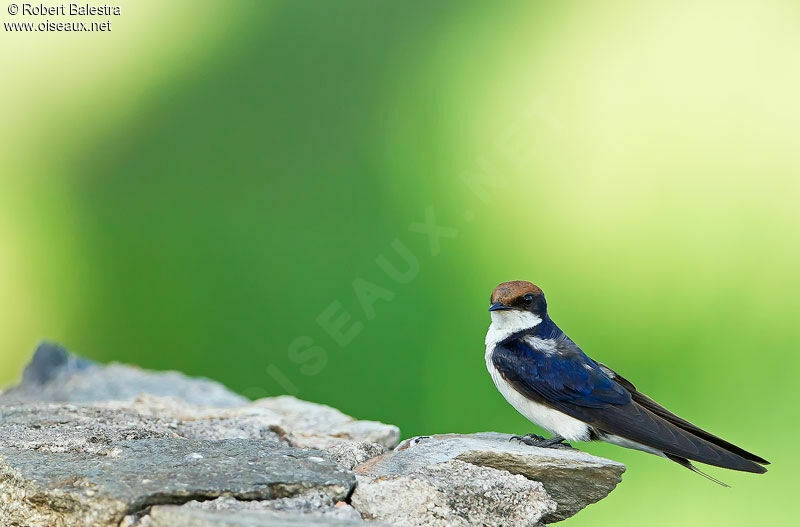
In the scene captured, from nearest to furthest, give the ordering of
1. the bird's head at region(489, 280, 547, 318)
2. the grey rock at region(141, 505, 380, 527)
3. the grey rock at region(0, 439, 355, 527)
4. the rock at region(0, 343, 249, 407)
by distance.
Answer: the grey rock at region(141, 505, 380, 527) < the grey rock at region(0, 439, 355, 527) < the bird's head at region(489, 280, 547, 318) < the rock at region(0, 343, 249, 407)

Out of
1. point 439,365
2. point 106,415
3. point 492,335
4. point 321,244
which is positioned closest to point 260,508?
point 106,415

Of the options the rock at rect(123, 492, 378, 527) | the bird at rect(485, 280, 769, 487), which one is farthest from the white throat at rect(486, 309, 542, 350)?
the rock at rect(123, 492, 378, 527)

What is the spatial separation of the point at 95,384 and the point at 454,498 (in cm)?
197

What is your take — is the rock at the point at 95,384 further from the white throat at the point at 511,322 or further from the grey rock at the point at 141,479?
the grey rock at the point at 141,479

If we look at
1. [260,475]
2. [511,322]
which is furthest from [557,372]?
[260,475]

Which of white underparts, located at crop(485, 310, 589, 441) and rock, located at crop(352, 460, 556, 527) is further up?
white underparts, located at crop(485, 310, 589, 441)

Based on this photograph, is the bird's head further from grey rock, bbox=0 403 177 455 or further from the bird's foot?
grey rock, bbox=0 403 177 455

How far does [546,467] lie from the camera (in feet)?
6.27

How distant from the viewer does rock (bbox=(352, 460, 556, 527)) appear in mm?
1746

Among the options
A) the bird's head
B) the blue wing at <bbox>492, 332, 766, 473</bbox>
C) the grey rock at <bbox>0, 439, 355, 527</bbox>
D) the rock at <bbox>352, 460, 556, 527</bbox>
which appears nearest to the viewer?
the grey rock at <bbox>0, 439, 355, 527</bbox>

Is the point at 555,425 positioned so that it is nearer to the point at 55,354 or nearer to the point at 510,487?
the point at 510,487

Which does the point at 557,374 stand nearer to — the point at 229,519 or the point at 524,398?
the point at 524,398

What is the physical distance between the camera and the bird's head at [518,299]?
7.77 feet

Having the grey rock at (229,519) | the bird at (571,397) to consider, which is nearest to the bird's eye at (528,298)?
the bird at (571,397)
